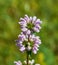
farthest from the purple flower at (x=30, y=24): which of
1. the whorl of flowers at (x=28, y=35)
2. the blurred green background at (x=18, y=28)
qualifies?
the blurred green background at (x=18, y=28)

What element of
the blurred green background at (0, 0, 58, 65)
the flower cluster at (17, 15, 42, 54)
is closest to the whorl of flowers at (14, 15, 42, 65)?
the flower cluster at (17, 15, 42, 54)

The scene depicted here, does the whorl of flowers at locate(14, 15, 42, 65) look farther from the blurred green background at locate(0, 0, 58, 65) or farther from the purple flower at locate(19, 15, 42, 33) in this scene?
the blurred green background at locate(0, 0, 58, 65)

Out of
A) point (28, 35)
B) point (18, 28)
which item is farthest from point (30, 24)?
point (18, 28)

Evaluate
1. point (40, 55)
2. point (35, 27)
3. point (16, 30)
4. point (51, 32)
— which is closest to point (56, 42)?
point (51, 32)

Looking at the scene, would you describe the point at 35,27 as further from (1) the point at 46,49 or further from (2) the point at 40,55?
(1) the point at 46,49

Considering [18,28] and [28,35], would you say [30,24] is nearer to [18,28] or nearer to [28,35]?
[28,35]
